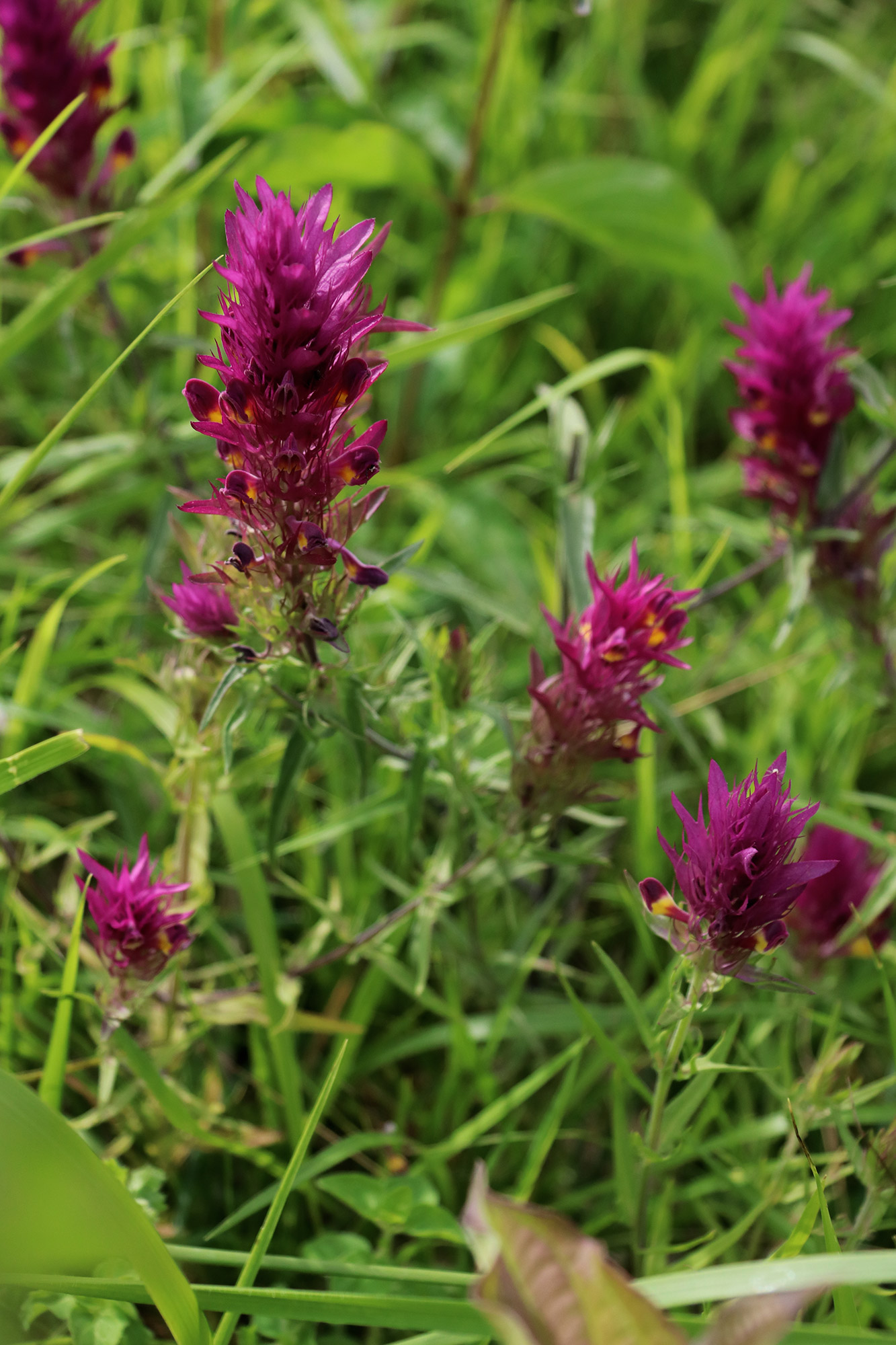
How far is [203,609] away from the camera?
121 cm

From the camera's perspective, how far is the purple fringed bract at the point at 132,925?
125cm

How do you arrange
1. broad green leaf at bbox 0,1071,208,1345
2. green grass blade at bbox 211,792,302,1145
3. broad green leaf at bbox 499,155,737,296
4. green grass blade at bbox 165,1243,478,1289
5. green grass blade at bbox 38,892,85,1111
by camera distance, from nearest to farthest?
broad green leaf at bbox 0,1071,208,1345 < green grass blade at bbox 165,1243,478,1289 < green grass blade at bbox 38,892,85,1111 < green grass blade at bbox 211,792,302,1145 < broad green leaf at bbox 499,155,737,296

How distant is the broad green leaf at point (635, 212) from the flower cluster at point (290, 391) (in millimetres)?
1192

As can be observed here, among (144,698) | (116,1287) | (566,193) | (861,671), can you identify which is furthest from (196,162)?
(116,1287)

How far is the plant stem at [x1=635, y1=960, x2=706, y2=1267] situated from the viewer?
115 cm

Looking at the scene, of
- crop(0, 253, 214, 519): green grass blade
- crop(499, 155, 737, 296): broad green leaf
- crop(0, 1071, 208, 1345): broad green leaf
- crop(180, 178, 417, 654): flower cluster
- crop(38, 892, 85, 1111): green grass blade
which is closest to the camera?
crop(0, 1071, 208, 1345): broad green leaf

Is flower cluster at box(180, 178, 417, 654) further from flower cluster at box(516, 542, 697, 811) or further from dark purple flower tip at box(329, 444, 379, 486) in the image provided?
flower cluster at box(516, 542, 697, 811)

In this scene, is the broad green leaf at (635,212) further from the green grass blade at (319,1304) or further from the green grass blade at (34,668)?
the green grass blade at (319,1304)

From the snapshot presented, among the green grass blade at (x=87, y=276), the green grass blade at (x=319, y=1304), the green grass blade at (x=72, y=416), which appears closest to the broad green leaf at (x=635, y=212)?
the green grass blade at (x=87, y=276)

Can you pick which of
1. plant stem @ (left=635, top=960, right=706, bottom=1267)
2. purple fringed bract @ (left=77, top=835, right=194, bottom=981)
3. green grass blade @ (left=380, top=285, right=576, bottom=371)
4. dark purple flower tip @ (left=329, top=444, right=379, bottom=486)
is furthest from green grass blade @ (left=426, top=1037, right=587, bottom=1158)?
green grass blade @ (left=380, top=285, right=576, bottom=371)

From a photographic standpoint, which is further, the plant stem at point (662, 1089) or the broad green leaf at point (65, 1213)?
the plant stem at point (662, 1089)

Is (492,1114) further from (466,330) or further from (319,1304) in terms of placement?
(466,330)

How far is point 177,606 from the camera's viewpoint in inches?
47.9

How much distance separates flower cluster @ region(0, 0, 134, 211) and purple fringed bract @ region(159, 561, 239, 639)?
2.76ft
